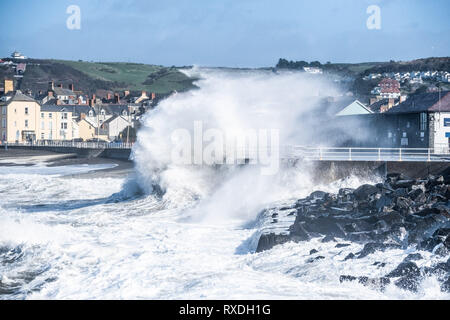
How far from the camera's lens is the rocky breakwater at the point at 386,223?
11406mm

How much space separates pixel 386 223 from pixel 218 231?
4.72 m

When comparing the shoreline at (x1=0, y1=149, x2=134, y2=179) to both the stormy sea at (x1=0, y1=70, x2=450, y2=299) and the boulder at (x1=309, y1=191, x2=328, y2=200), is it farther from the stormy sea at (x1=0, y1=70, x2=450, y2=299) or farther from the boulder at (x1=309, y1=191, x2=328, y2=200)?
the boulder at (x1=309, y1=191, x2=328, y2=200)

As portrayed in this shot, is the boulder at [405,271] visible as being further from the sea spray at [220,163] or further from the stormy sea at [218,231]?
the sea spray at [220,163]

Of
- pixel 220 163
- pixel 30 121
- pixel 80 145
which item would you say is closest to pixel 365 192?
pixel 220 163

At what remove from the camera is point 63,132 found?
3066 inches

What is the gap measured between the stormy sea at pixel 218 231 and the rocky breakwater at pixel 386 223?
4cm

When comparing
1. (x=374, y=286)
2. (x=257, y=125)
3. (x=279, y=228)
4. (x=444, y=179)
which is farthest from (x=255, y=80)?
(x=374, y=286)

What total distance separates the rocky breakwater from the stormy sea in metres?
0.04

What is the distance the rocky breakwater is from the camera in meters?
11.4

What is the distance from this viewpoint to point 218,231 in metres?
17.5

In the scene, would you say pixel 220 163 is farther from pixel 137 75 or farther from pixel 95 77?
pixel 137 75

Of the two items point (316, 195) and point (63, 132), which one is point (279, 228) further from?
point (63, 132)

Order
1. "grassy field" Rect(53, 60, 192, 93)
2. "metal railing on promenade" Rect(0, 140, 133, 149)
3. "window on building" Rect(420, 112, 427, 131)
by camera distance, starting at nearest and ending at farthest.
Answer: "window on building" Rect(420, 112, 427, 131) → "metal railing on promenade" Rect(0, 140, 133, 149) → "grassy field" Rect(53, 60, 192, 93)

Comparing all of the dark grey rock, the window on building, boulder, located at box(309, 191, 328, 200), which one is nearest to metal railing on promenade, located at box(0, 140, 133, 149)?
the window on building
